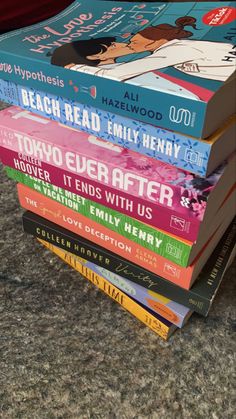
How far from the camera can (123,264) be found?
19.9 inches

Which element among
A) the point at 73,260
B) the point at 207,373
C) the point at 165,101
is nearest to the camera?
the point at 165,101

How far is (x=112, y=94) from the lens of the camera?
15.4 inches

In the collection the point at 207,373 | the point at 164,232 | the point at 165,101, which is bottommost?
the point at 207,373

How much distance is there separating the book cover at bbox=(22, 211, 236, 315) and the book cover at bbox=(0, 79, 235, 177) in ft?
0.48

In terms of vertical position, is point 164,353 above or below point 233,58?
below

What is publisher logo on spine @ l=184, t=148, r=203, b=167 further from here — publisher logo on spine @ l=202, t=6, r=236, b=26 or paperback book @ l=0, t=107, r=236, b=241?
publisher logo on spine @ l=202, t=6, r=236, b=26

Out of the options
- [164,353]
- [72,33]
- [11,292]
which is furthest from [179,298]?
[72,33]

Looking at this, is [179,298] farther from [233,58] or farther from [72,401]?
[233,58]

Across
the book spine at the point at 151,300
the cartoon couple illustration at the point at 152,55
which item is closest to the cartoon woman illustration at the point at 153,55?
the cartoon couple illustration at the point at 152,55

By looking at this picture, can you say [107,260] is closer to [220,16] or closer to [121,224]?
[121,224]

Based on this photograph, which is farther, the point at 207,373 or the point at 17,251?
the point at 17,251

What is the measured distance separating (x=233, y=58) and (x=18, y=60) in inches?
8.7

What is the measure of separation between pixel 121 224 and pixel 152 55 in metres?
0.19

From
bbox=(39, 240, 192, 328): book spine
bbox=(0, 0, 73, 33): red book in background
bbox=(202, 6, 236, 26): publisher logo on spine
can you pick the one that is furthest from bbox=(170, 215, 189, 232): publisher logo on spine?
bbox=(0, 0, 73, 33): red book in background
